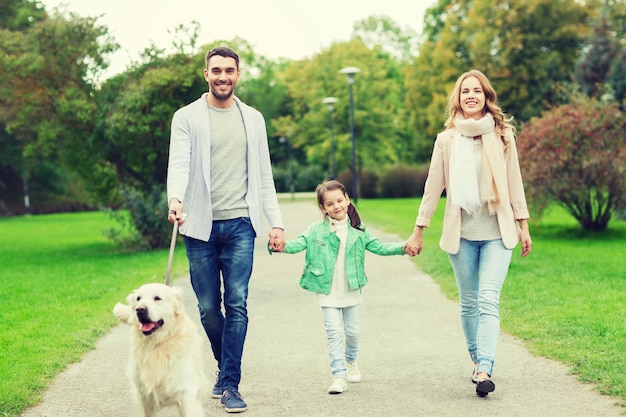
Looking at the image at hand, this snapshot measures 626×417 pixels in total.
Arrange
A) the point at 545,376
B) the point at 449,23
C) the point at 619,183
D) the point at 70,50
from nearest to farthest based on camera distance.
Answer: the point at 545,376, the point at 619,183, the point at 70,50, the point at 449,23

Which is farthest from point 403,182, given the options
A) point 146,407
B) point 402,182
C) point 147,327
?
point 147,327

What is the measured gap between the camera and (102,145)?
19.1 meters

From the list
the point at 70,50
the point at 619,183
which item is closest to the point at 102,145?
the point at 70,50

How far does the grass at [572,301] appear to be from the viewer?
6047 mm

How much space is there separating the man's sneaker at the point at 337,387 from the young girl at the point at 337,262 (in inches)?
3.4

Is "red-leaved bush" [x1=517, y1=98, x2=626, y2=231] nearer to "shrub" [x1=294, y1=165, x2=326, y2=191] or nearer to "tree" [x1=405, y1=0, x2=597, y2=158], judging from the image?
"tree" [x1=405, y1=0, x2=597, y2=158]

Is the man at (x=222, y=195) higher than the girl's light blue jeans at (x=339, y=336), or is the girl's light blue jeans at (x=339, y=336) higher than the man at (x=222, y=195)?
the man at (x=222, y=195)

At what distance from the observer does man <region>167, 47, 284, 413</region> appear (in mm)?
5137

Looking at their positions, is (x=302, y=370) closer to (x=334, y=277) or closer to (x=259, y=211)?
(x=334, y=277)

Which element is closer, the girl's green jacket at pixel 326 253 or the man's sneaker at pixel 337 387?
the man's sneaker at pixel 337 387

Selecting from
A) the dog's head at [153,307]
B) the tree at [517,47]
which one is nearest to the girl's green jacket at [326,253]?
the dog's head at [153,307]

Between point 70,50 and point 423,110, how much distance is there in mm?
29369

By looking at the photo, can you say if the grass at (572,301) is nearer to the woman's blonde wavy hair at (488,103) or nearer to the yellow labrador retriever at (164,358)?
the woman's blonde wavy hair at (488,103)

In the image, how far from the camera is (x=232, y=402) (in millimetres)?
5062
